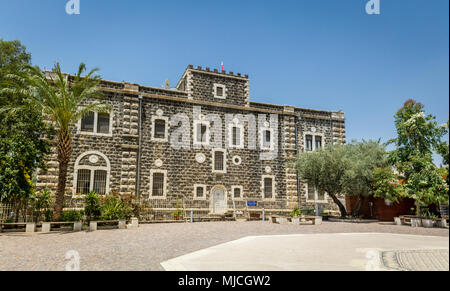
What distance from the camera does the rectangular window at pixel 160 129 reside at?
21734 mm

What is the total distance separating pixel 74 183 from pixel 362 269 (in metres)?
18.0

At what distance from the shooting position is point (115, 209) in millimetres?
15656

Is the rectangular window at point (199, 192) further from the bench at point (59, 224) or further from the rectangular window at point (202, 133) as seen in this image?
the bench at point (59, 224)

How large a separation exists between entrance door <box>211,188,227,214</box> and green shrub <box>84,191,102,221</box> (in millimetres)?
8489

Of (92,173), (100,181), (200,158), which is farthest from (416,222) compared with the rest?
(92,173)

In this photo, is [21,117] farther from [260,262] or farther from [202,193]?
[260,262]

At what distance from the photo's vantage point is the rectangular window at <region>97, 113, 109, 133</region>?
20.5 meters

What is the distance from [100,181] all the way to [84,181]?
93 cm

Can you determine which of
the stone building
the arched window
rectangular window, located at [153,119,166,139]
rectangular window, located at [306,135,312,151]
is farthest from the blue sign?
the arched window

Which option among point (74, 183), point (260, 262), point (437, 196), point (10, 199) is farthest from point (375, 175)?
point (10, 199)

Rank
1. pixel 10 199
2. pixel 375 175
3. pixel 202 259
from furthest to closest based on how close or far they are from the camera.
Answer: pixel 375 175 < pixel 10 199 < pixel 202 259

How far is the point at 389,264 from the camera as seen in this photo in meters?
6.04

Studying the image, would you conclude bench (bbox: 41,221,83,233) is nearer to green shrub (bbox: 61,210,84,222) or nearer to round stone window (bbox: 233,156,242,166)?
green shrub (bbox: 61,210,84,222)

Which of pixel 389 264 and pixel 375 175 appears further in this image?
pixel 375 175
